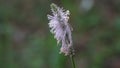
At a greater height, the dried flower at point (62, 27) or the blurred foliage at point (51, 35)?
the blurred foliage at point (51, 35)

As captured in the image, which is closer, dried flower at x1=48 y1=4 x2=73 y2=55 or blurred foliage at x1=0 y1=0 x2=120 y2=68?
dried flower at x1=48 y1=4 x2=73 y2=55

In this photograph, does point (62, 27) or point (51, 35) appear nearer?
point (62, 27)

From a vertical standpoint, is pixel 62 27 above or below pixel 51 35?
below

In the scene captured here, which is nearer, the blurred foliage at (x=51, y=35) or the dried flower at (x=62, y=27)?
the dried flower at (x=62, y=27)

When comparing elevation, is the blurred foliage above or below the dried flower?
above
